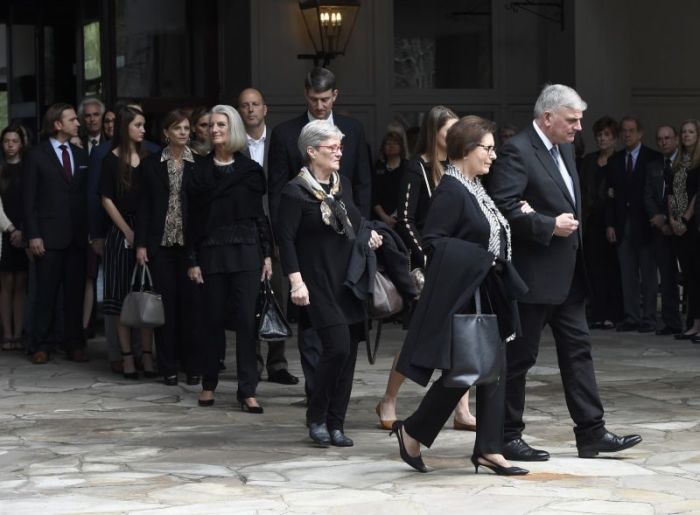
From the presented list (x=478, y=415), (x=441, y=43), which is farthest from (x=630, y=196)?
(x=478, y=415)

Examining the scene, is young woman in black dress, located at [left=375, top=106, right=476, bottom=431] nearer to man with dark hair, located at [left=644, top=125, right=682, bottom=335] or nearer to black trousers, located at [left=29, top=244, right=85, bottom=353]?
black trousers, located at [left=29, top=244, right=85, bottom=353]

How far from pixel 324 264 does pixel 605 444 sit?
177cm

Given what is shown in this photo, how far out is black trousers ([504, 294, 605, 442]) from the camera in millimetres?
8250

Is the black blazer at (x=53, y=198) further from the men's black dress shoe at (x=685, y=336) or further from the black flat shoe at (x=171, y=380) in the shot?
the men's black dress shoe at (x=685, y=336)

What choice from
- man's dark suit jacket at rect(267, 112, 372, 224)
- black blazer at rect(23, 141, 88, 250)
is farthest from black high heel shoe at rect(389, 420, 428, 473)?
black blazer at rect(23, 141, 88, 250)

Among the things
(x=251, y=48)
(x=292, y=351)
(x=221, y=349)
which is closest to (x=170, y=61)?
(x=251, y=48)

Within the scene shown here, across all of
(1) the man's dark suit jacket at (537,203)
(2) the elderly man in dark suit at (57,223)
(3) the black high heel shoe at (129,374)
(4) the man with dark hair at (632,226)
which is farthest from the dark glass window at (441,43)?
(1) the man's dark suit jacket at (537,203)

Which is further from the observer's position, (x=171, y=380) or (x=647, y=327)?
(x=647, y=327)

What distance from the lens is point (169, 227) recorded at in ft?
38.0

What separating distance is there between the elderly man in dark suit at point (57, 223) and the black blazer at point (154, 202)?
1.64 metres

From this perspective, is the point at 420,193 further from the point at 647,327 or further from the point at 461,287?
the point at 647,327

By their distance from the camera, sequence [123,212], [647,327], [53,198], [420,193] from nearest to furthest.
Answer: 1. [420,193]
2. [123,212]
3. [53,198]
4. [647,327]

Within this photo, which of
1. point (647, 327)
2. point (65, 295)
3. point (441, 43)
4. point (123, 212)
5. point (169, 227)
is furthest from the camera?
point (441, 43)

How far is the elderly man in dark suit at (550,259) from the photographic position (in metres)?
8.10
